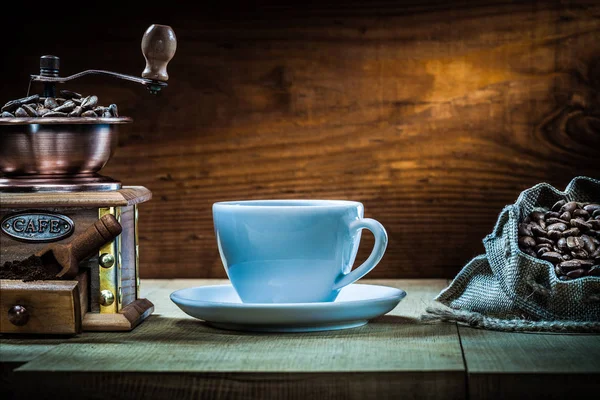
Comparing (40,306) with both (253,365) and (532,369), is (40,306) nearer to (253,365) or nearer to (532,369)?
(253,365)

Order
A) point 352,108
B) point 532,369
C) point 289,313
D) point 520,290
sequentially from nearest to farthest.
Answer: point 532,369, point 289,313, point 520,290, point 352,108

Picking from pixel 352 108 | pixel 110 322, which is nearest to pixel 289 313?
pixel 110 322

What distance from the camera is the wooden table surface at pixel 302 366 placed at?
78 centimetres

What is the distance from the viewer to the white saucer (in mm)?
946

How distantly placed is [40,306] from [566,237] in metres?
0.65

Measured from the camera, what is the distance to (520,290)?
1053 millimetres

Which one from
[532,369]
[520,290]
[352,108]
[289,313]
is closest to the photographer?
[532,369]

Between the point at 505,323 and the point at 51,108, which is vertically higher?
the point at 51,108

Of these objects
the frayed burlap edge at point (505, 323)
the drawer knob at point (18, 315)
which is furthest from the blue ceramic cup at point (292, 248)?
the drawer knob at point (18, 315)

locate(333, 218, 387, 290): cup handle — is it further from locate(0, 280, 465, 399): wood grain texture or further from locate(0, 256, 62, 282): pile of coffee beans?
locate(0, 256, 62, 282): pile of coffee beans

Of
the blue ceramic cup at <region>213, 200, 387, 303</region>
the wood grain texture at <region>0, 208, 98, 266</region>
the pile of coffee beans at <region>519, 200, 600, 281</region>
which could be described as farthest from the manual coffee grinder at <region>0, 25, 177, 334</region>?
the pile of coffee beans at <region>519, 200, 600, 281</region>

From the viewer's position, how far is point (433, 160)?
147 cm

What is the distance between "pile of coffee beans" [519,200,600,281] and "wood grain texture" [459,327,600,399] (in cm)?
14

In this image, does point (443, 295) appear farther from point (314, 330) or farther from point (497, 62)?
point (497, 62)
